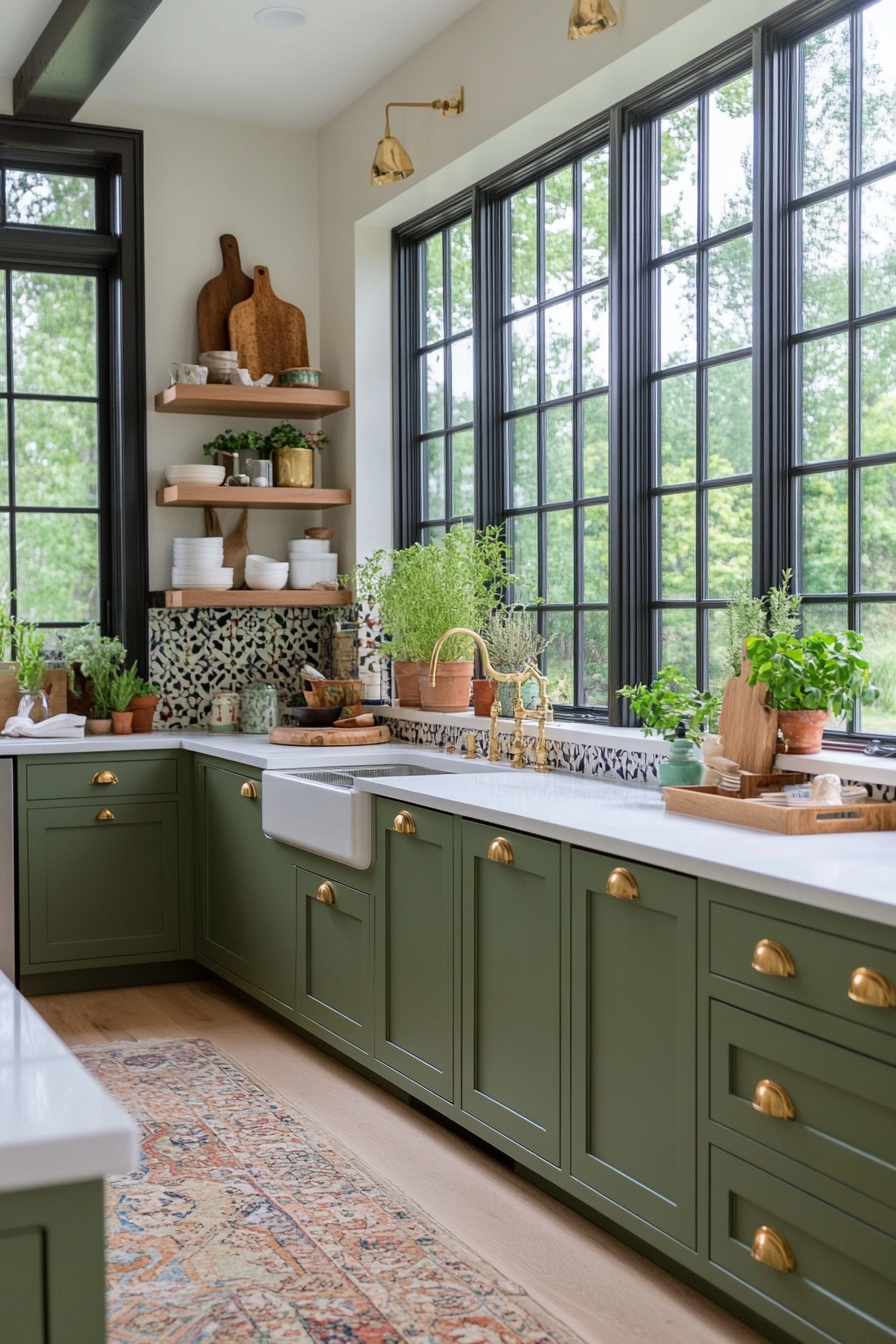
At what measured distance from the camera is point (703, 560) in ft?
12.4

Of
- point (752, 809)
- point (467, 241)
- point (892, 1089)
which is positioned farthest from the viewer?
point (467, 241)

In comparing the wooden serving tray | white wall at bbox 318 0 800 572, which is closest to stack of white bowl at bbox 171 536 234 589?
white wall at bbox 318 0 800 572

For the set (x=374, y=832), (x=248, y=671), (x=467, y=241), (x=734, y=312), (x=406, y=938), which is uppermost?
(x=467, y=241)

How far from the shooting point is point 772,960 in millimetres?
2250

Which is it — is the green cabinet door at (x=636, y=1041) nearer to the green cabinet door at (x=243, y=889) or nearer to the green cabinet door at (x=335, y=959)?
the green cabinet door at (x=335, y=959)

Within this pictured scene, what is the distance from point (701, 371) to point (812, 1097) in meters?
2.18

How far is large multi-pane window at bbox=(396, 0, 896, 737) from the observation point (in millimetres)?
3203

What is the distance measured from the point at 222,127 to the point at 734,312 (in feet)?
9.25

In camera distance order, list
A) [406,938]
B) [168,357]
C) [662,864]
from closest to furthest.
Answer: [662,864] → [406,938] → [168,357]

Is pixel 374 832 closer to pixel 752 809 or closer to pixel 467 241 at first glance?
pixel 752 809

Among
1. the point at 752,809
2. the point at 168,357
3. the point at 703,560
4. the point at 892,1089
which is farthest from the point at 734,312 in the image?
the point at 168,357

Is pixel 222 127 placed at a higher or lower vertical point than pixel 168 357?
higher

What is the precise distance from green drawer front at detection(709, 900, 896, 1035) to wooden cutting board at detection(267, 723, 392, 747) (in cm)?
248

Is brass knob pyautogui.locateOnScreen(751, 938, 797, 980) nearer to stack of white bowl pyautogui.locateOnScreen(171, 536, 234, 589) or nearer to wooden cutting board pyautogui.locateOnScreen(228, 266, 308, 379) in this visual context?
stack of white bowl pyautogui.locateOnScreen(171, 536, 234, 589)
